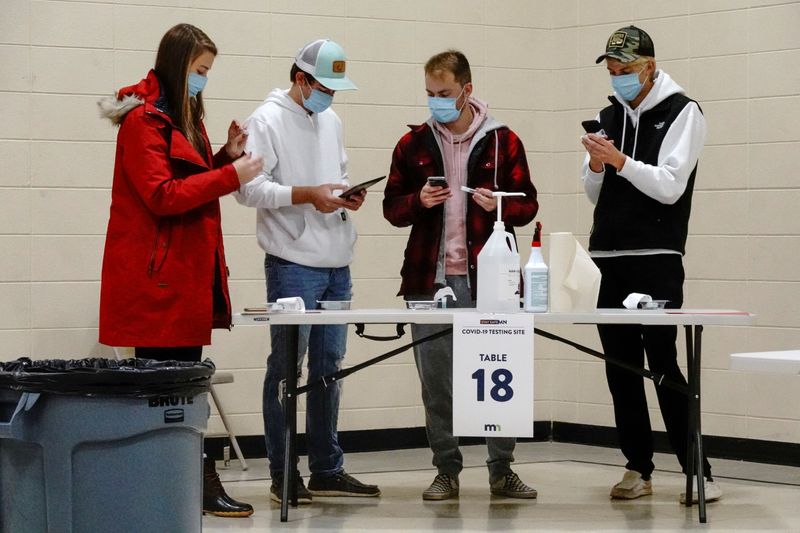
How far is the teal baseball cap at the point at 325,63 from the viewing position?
4090 mm

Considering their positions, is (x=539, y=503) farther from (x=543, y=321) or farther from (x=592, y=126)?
(x=592, y=126)

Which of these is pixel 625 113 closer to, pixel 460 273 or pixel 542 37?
pixel 460 273

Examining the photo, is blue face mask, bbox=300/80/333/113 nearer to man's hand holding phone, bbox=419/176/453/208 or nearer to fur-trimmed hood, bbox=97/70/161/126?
man's hand holding phone, bbox=419/176/453/208

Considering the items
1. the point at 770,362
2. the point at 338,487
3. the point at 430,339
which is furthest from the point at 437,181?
the point at 770,362

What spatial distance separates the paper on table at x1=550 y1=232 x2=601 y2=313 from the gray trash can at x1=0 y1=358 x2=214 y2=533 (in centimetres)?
148

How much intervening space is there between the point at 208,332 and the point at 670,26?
112 inches

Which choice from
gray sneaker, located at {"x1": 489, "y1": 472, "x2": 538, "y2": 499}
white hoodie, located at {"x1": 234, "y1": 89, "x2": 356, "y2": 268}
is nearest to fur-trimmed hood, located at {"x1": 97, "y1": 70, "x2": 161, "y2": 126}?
white hoodie, located at {"x1": 234, "y1": 89, "x2": 356, "y2": 268}

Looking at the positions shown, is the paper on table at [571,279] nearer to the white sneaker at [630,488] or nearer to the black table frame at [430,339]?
the black table frame at [430,339]

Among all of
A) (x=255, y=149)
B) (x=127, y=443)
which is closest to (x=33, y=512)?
(x=127, y=443)

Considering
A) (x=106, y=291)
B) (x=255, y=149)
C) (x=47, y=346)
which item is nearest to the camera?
(x=106, y=291)

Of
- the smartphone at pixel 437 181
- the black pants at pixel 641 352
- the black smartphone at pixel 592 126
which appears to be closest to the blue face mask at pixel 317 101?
the smartphone at pixel 437 181

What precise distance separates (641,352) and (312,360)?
1198mm

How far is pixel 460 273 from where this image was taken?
13.8 ft

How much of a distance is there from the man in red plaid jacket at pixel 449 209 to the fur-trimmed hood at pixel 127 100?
0.99 meters
